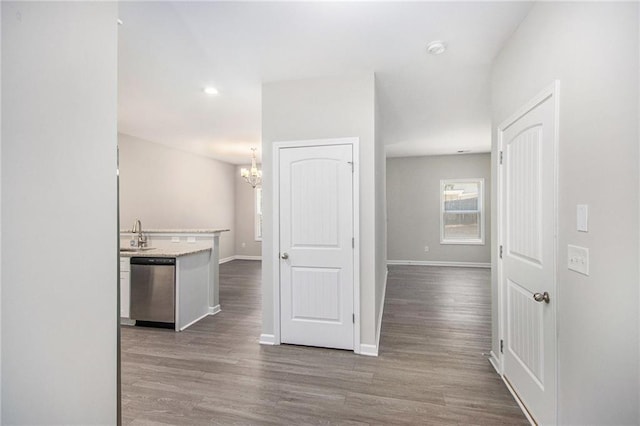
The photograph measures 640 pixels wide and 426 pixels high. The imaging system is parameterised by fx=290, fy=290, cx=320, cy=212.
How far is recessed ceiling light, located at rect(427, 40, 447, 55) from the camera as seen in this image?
7.68 feet

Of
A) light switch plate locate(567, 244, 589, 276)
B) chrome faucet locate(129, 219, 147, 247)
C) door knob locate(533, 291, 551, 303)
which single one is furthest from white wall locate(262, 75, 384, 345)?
chrome faucet locate(129, 219, 147, 247)

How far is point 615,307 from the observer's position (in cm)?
122

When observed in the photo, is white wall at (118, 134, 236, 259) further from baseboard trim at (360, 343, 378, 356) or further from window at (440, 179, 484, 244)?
window at (440, 179, 484, 244)

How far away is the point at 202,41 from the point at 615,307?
3.03 meters

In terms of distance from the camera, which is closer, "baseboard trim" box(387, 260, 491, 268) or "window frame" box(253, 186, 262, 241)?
"baseboard trim" box(387, 260, 491, 268)

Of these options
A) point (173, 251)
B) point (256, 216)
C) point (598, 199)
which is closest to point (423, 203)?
point (256, 216)

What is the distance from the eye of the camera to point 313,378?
2410 mm

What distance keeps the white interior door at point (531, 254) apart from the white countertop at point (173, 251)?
11.2ft

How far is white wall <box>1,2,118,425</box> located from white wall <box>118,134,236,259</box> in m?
4.78

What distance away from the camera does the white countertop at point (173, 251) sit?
11.6 ft

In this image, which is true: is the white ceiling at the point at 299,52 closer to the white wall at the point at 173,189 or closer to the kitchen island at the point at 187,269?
the white wall at the point at 173,189

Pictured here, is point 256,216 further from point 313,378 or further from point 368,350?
point 313,378

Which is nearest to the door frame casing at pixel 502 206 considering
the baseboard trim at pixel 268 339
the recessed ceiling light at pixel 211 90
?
the baseboard trim at pixel 268 339

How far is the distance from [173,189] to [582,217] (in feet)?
22.1
